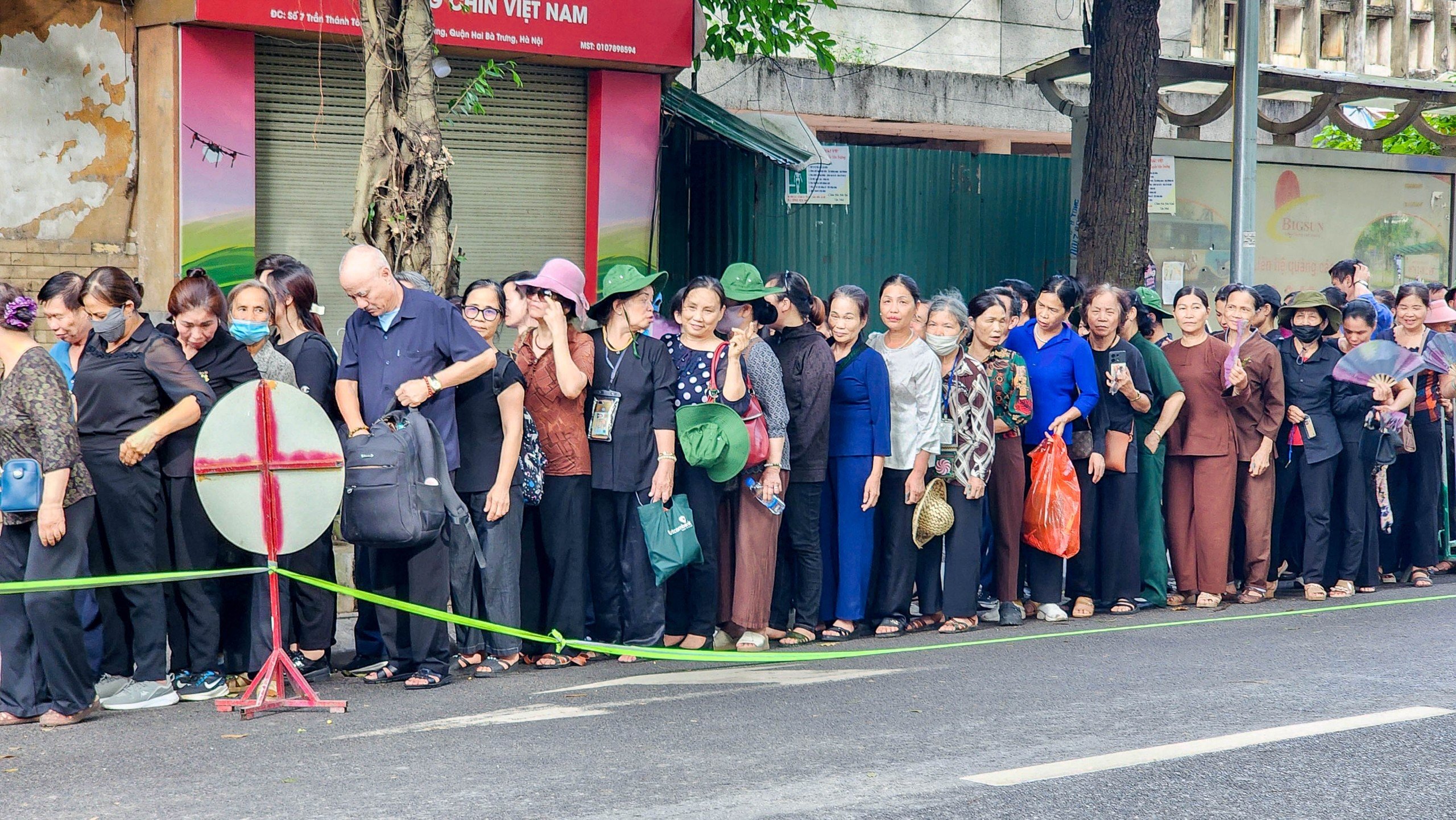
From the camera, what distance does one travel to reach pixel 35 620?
6020 millimetres

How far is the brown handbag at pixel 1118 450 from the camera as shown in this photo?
886 centimetres

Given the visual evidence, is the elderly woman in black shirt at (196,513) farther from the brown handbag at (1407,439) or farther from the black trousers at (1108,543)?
the brown handbag at (1407,439)

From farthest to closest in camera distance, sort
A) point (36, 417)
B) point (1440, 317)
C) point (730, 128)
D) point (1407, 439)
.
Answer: point (730, 128)
point (1440, 317)
point (1407, 439)
point (36, 417)

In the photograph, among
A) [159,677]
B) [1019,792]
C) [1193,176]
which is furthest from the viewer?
[1193,176]

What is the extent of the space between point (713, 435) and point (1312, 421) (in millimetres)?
4054

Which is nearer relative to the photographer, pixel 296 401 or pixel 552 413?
pixel 296 401

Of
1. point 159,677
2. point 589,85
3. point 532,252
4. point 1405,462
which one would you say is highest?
point 589,85

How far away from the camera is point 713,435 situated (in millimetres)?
7551

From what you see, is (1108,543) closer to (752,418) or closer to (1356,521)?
(1356,521)

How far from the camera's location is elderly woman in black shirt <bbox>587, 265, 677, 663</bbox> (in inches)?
296

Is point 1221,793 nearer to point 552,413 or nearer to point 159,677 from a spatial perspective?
point 552,413

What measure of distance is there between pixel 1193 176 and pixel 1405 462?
175 inches

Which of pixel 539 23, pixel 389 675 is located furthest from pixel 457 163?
pixel 389 675

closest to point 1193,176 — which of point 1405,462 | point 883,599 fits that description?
point 1405,462
